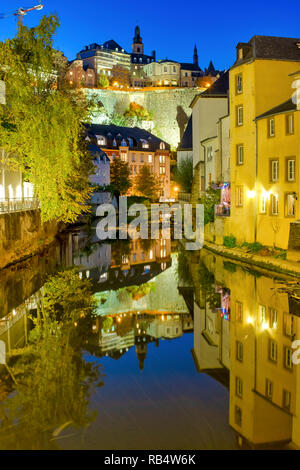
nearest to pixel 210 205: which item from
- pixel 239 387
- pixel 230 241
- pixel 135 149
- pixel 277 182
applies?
pixel 230 241

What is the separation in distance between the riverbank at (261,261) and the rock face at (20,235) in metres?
9.78

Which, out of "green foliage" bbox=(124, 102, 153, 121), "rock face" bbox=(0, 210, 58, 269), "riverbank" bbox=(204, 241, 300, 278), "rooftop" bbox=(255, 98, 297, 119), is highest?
"green foliage" bbox=(124, 102, 153, 121)

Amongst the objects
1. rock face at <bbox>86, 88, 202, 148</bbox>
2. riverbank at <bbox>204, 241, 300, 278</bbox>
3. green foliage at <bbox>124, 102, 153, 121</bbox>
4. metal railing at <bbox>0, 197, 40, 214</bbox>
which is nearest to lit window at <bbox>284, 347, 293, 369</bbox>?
riverbank at <bbox>204, 241, 300, 278</bbox>

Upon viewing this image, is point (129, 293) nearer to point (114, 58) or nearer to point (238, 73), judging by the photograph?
point (238, 73)

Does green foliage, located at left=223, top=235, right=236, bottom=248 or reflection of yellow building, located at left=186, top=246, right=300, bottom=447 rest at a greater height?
green foliage, located at left=223, top=235, right=236, bottom=248

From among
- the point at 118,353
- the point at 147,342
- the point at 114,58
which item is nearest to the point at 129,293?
the point at 147,342

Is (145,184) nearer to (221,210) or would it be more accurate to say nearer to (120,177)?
(120,177)

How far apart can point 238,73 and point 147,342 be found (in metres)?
19.0

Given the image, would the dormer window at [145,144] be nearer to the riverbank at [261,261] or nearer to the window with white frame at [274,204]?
the riverbank at [261,261]

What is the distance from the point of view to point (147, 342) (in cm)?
1205

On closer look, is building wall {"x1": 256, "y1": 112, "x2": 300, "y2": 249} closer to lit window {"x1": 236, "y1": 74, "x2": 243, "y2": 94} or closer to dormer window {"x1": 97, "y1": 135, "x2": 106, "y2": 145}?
lit window {"x1": 236, "y1": 74, "x2": 243, "y2": 94}

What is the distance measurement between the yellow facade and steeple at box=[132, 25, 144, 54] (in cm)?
13694

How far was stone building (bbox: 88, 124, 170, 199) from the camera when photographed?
7506 cm

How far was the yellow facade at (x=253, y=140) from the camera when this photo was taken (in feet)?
79.2
